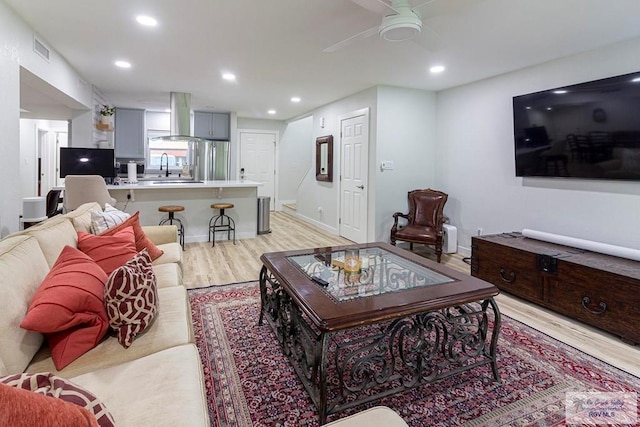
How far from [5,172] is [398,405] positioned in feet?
11.1

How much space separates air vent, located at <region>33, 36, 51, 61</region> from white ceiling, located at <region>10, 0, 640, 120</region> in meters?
0.10

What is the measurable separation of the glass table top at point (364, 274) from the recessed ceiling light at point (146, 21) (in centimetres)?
230

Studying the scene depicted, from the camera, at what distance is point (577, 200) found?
344cm

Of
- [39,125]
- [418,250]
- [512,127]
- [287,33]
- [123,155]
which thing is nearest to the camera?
[287,33]

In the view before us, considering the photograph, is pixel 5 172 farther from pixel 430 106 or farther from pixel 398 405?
pixel 430 106

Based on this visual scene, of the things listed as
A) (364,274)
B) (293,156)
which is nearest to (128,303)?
(364,274)

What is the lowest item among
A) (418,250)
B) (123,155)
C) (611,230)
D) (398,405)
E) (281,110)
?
(398,405)

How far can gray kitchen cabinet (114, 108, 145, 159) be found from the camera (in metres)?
6.92

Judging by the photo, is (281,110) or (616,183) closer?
(616,183)

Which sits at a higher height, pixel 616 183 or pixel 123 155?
pixel 123 155

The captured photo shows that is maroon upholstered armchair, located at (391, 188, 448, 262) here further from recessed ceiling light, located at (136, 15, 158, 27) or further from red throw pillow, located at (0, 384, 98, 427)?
red throw pillow, located at (0, 384, 98, 427)

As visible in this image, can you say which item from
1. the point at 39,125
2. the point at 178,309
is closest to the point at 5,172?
the point at 178,309

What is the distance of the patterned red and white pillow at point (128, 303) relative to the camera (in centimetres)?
143

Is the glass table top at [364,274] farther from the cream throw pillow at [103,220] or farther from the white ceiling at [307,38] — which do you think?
the white ceiling at [307,38]
